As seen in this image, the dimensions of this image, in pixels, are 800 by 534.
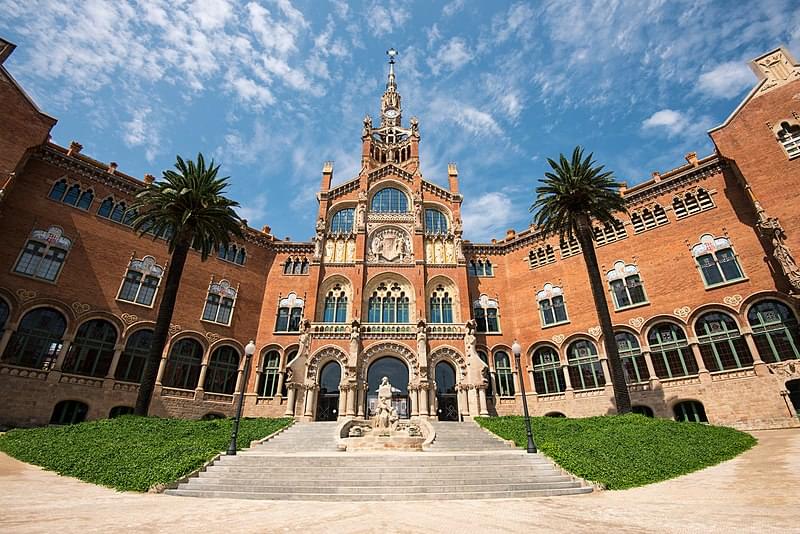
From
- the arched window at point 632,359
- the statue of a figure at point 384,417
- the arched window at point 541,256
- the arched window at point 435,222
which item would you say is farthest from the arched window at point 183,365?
the arched window at point 632,359

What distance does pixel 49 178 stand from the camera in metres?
24.4

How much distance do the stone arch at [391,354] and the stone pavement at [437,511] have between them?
17.6m

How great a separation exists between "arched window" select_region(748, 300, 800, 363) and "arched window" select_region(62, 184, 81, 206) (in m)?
44.4

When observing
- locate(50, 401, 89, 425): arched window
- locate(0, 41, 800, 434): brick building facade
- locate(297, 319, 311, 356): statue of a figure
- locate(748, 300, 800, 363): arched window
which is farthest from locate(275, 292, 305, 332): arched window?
locate(748, 300, 800, 363): arched window

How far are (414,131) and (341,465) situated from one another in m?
36.5

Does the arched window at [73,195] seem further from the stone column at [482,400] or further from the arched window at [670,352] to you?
the arched window at [670,352]

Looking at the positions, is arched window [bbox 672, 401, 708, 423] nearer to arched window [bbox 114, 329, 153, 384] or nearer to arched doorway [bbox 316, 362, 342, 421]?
arched doorway [bbox 316, 362, 342, 421]

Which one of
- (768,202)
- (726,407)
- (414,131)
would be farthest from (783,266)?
(414,131)

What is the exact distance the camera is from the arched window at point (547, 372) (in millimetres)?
28406

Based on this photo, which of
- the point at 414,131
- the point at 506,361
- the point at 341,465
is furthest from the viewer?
the point at 414,131

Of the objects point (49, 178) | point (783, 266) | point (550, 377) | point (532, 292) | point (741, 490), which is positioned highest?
point (49, 178)

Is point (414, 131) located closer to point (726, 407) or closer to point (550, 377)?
point (550, 377)

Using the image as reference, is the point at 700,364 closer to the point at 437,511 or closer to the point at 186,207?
the point at 437,511

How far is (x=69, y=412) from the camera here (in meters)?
22.2
